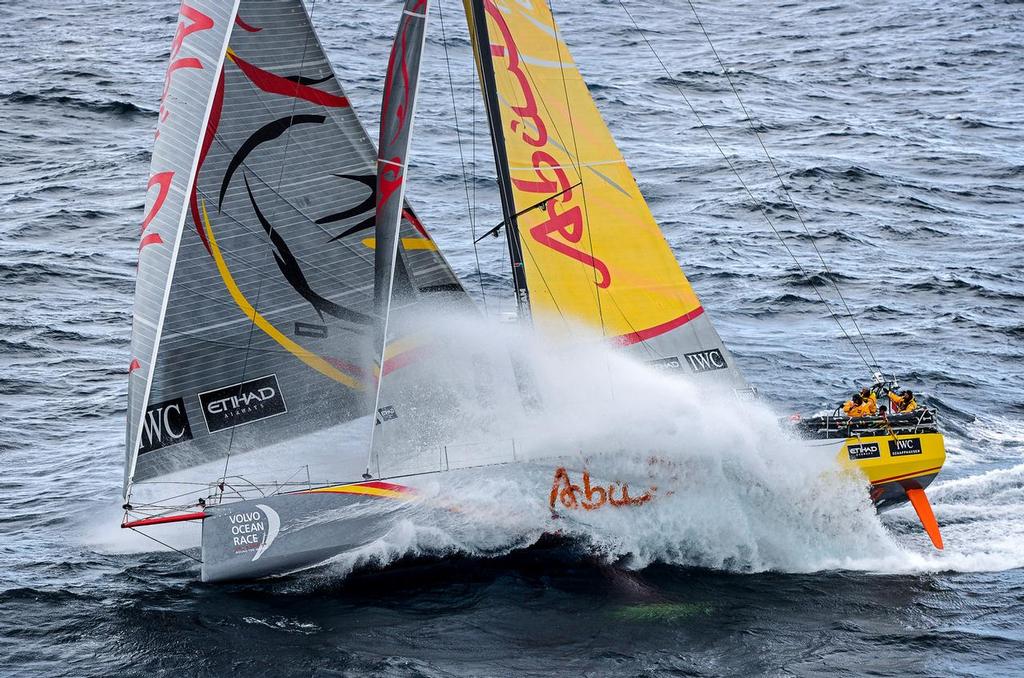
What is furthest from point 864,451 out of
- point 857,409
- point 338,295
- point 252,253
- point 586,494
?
point 252,253

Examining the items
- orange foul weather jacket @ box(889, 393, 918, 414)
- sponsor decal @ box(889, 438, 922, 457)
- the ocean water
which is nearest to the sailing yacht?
sponsor decal @ box(889, 438, 922, 457)

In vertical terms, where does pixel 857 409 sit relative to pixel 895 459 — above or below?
above

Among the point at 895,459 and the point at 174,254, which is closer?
the point at 174,254

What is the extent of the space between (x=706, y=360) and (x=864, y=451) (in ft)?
7.65

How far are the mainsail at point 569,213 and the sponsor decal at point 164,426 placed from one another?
4352mm

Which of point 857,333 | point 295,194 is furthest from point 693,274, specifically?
point 295,194

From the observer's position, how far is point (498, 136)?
14.7 metres

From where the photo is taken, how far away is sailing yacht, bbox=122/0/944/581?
13.6 meters

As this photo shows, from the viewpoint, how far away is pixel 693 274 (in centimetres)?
2456

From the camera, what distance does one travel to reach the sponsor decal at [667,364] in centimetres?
1552

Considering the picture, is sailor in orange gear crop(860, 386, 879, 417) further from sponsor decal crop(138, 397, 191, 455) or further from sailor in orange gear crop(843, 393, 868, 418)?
sponsor decal crop(138, 397, 191, 455)

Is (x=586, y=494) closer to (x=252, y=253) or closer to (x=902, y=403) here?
(x=902, y=403)

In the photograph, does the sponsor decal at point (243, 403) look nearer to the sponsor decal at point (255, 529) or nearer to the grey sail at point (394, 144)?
the sponsor decal at point (255, 529)

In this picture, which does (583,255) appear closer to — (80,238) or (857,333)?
(857,333)
